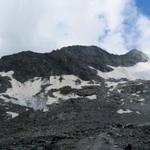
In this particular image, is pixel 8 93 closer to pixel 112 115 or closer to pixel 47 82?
pixel 47 82

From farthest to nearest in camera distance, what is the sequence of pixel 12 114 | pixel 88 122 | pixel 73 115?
pixel 12 114 < pixel 73 115 < pixel 88 122

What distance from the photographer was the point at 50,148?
8906 cm

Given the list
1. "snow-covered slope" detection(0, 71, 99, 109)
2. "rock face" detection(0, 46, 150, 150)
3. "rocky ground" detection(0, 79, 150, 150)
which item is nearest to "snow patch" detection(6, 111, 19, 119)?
"rock face" detection(0, 46, 150, 150)

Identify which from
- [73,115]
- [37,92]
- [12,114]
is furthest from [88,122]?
[37,92]

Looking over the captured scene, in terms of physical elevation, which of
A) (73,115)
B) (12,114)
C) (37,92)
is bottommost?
(73,115)

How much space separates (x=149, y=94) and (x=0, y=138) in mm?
73819

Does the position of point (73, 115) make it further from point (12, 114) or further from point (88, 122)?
point (12, 114)

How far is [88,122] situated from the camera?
460 feet

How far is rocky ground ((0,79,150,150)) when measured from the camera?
92.6 meters

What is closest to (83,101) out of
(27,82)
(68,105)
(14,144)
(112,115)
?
(68,105)

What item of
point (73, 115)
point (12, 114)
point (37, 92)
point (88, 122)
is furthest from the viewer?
point (37, 92)

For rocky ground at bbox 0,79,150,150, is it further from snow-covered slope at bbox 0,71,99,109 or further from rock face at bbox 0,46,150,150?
snow-covered slope at bbox 0,71,99,109

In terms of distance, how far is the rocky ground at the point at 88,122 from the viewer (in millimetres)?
92625

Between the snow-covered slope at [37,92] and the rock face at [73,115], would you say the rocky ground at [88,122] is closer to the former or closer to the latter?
the rock face at [73,115]
